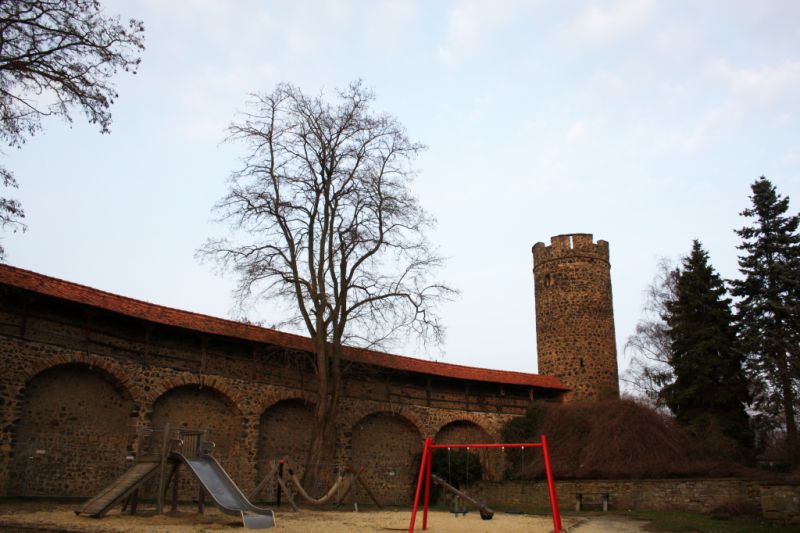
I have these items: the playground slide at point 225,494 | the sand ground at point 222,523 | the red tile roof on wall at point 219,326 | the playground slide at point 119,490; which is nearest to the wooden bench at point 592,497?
the sand ground at point 222,523

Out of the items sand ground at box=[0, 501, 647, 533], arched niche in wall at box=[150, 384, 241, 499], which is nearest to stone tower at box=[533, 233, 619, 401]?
sand ground at box=[0, 501, 647, 533]

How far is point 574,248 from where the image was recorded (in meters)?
29.0

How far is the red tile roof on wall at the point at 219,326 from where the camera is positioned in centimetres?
1463

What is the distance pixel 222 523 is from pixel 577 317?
2037 centimetres

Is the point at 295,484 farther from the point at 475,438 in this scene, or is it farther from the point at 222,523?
the point at 475,438

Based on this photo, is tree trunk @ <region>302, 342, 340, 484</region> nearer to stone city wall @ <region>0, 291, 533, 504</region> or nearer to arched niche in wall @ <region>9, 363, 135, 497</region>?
stone city wall @ <region>0, 291, 533, 504</region>

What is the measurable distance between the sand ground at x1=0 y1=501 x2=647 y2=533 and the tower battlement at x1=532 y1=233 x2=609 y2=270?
16.6 m

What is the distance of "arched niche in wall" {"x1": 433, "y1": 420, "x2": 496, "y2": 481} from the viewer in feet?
77.6

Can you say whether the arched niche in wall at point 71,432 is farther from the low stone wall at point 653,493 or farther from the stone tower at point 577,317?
the stone tower at point 577,317

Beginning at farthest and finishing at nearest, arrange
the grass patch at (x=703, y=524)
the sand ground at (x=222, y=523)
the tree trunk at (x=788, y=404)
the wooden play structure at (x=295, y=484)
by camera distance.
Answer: the tree trunk at (x=788, y=404) < the wooden play structure at (x=295, y=484) < the grass patch at (x=703, y=524) < the sand ground at (x=222, y=523)

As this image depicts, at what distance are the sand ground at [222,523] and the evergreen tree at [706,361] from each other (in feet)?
→ 27.8

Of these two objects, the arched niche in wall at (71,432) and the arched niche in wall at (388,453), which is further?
the arched niche in wall at (388,453)

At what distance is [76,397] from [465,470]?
12785 mm

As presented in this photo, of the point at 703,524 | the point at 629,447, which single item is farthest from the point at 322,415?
the point at 703,524
